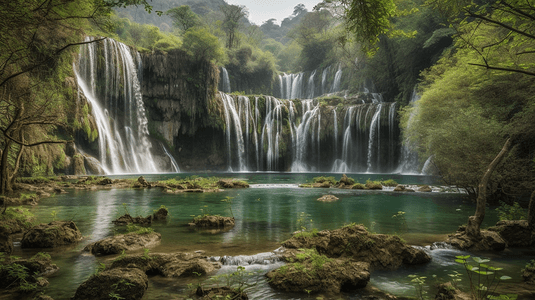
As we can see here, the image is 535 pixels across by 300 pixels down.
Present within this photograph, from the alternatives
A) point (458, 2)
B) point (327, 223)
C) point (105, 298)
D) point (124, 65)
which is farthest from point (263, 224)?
point (124, 65)

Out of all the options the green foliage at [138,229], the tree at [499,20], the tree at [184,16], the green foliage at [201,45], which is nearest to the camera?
the tree at [499,20]

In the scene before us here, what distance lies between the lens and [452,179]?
12.0 m

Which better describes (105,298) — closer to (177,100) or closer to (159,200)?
(159,200)

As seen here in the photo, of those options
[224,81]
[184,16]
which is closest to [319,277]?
[224,81]

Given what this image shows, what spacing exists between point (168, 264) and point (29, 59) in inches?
278

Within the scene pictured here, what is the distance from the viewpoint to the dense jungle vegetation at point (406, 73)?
4.21m

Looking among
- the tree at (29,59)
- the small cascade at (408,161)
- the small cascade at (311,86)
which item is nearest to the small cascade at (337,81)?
the small cascade at (311,86)

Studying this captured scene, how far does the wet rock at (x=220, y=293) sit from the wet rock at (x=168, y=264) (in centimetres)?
81

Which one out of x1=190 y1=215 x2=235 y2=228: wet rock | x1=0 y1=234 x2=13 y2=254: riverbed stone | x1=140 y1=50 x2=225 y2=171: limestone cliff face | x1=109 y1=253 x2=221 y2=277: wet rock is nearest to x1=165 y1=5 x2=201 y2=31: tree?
x1=140 y1=50 x2=225 y2=171: limestone cliff face

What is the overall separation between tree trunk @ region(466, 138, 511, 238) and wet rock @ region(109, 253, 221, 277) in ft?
18.2

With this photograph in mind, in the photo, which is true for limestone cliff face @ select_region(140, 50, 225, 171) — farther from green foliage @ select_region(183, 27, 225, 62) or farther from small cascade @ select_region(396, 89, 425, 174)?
small cascade @ select_region(396, 89, 425, 174)

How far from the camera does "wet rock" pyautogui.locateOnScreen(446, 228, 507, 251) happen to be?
Result: 631 centimetres

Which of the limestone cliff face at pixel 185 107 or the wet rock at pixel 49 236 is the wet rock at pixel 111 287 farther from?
the limestone cliff face at pixel 185 107

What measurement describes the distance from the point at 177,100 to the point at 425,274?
36.5m
